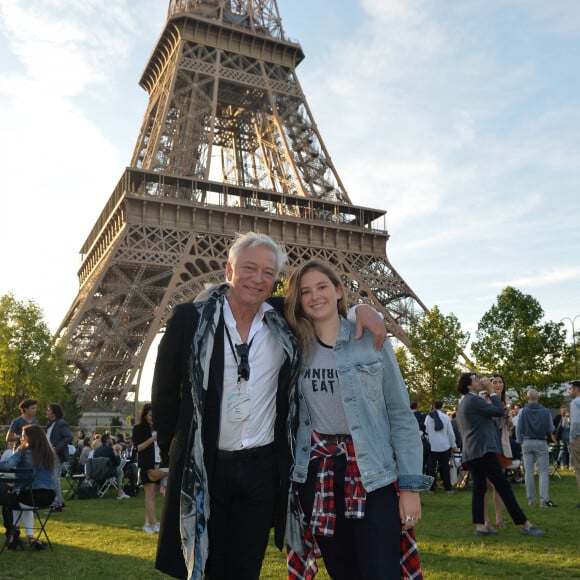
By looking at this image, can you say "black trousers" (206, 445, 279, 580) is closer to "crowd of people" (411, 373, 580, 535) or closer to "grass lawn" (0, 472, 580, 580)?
"grass lawn" (0, 472, 580, 580)

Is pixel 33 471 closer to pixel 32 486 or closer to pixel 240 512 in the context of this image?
pixel 32 486

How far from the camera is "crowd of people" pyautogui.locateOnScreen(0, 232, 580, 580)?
10.6 ft

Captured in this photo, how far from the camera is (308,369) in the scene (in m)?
3.50

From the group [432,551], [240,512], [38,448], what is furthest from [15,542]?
[240,512]

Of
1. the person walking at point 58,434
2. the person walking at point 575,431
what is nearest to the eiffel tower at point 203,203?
the person walking at point 58,434

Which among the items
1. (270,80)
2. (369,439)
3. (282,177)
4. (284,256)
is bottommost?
(369,439)

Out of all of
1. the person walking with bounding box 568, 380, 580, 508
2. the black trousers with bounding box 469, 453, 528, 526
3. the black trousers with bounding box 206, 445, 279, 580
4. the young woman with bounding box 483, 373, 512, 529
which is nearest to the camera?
the black trousers with bounding box 206, 445, 279, 580

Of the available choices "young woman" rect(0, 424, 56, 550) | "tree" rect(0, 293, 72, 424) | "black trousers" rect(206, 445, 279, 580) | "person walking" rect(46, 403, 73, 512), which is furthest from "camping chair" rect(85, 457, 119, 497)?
"tree" rect(0, 293, 72, 424)

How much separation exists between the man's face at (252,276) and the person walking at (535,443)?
834cm

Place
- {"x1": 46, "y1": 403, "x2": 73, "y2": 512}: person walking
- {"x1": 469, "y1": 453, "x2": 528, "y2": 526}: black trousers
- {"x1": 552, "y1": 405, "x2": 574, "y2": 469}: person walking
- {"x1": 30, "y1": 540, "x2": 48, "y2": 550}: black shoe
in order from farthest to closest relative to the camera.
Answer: {"x1": 552, "y1": 405, "x2": 574, "y2": 469}: person walking < {"x1": 46, "y1": 403, "x2": 73, "y2": 512}: person walking < {"x1": 30, "y1": 540, "x2": 48, "y2": 550}: black shoe < {"x1": 469, "y1": 453, "x2": 528, "y2": 526}: black trousers

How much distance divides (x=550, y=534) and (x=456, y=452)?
7.85 meters

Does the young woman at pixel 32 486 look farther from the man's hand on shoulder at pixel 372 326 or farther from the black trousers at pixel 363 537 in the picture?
the man's hand on shoulder at pixel 372 326

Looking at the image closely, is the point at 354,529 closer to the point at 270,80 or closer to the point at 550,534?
the point at 550,534

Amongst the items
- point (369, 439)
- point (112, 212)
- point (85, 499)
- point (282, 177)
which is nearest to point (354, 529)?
point (369, 439)
